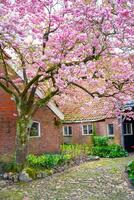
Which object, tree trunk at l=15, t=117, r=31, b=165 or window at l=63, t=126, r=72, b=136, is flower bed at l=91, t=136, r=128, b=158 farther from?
tree trunk at l=15, t=117, r=31, b=165

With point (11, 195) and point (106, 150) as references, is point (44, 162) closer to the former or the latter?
point (11, 195)

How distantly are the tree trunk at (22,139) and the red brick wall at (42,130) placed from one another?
4709 mm

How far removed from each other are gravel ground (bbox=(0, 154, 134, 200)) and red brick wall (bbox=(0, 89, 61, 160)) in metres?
5.55

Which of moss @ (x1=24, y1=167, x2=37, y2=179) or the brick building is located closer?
moss @ (x1=24, y1=167, x2=37, y2=179)

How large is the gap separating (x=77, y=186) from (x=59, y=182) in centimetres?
124

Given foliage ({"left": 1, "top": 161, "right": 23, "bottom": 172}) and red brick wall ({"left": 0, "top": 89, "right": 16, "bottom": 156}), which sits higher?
red brick wall ({"left": 0, "top": 89, "right": 16, "bottom": 156})

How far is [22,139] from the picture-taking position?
18.0 meters

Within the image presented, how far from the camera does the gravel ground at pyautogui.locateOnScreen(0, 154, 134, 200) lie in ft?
44.7

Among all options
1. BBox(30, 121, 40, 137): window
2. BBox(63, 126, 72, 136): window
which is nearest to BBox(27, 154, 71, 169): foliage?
BBox(30, 121, 40, 137): window

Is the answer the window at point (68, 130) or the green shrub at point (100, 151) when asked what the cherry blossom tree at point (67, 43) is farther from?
the window at point (68, 130)

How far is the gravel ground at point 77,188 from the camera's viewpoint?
13.6 meters

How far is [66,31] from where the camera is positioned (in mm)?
13242

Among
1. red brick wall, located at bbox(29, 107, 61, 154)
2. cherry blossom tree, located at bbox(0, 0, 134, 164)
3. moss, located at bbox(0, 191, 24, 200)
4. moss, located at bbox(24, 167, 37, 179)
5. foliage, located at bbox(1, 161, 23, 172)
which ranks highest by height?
cherry blossom tree, located at bbox(0, 0, 134, 164)

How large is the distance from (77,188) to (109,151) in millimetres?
12705
